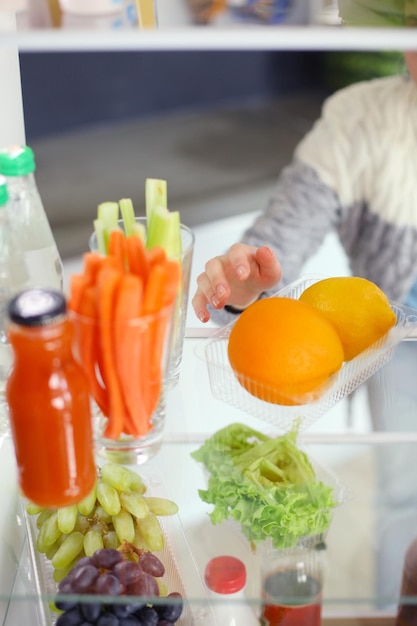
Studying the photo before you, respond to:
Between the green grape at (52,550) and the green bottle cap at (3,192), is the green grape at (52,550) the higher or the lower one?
the lower one

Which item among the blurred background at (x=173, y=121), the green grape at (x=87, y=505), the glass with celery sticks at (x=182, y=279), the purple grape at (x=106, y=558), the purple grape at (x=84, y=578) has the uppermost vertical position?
the glass with celery sticks at (x=182, y=279)

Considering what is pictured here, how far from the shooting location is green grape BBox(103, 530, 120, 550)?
775mm

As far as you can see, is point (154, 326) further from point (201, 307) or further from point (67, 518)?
point (201, 307)

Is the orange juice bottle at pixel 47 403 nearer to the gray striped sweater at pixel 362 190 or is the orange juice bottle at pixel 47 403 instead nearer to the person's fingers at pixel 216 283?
the person's fingers at pixel 216 283

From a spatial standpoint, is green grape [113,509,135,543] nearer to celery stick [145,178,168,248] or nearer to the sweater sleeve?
celery stick [145,178,168,248]

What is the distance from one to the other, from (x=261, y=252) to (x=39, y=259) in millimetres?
362

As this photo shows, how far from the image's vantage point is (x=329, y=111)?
1.65m

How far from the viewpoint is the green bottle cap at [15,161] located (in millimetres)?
711

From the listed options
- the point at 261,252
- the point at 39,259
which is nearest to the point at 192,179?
the point at 261,252

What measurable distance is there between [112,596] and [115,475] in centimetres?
13

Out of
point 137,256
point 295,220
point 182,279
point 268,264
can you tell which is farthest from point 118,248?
point 295,220

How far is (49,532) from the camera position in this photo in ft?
2.57

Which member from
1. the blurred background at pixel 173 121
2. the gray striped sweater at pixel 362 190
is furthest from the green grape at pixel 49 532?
the blurred background at pixel 173 121

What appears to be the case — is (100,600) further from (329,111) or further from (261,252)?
(329,111)
